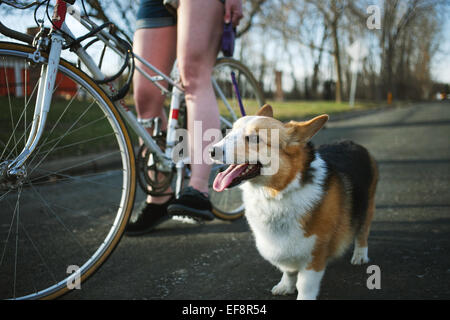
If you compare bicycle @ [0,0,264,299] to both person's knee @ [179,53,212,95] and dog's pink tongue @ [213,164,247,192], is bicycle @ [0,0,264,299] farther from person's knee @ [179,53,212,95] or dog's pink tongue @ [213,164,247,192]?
dog's pink tongue @ [213,164,247,192]


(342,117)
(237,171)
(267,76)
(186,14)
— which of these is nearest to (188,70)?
(186,14)

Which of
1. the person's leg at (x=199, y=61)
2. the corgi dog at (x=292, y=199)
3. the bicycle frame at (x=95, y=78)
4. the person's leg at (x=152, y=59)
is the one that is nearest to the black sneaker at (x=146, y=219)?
the person's leg at (x=152, y=59)

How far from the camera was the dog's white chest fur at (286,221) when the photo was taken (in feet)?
5.74

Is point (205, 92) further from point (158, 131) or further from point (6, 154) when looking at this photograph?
point (6, 154)

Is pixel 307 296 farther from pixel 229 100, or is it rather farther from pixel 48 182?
pixel 229 100

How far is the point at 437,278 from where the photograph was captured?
75.3 inches

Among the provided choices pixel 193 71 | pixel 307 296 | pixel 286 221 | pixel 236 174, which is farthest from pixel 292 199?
pixel 193 71

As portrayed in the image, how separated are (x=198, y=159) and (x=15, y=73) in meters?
1.22

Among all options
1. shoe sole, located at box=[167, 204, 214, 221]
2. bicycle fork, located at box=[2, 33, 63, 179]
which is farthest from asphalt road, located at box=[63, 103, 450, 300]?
bicycle fork, located at box=[2, 33, 63, 179]

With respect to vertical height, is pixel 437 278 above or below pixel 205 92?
below

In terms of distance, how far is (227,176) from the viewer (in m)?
1.77

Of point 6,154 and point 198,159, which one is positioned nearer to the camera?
point 6,154

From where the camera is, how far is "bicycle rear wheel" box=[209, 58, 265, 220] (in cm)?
293

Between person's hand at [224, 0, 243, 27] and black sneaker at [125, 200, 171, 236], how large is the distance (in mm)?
1308
